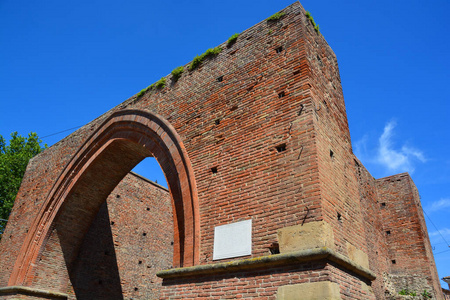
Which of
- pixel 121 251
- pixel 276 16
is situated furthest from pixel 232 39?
pixel 121 251

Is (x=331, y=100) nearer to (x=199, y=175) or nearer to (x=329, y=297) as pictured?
(x=199, y=175)

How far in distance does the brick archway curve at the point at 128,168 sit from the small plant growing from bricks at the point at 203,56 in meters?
1.45

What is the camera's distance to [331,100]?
271 inches

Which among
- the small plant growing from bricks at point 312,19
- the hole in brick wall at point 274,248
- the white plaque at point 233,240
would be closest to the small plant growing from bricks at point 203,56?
the small plant growing from bricks at point 312,19

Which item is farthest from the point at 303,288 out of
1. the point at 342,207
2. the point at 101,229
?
the point at 101,229

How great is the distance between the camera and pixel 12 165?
17.9 metres

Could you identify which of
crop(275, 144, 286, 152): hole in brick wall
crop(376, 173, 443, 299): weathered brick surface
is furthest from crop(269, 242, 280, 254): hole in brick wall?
crop(376, 173, 443, 299): weathered brick surface

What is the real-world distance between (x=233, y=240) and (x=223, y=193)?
907 millimetres

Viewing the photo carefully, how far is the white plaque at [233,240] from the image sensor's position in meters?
5.37

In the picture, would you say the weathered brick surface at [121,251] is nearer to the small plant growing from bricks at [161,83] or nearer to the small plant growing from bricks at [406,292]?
the small plant growing from bricks at [161,83]

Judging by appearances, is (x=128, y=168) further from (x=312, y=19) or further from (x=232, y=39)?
(x=312, y=19)

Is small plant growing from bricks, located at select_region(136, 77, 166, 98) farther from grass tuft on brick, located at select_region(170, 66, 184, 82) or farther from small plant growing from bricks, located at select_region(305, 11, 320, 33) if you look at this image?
Answer: small plant growing from bricks, located at select_region(305, 11, 320, 33)

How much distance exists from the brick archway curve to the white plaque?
58 cm

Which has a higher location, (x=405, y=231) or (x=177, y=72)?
(x=177, y=72)
